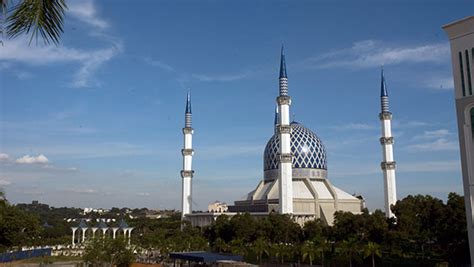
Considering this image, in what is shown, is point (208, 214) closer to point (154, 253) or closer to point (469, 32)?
point (154, 253)

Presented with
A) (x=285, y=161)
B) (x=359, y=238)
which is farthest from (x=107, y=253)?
(x=285, y=161)

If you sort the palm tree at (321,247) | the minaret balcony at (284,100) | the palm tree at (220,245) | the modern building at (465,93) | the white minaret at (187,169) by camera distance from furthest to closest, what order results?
the white minaret at (187,169) → the minaret balcony at (284,100) → the palm tree at (220,245) → the palm tree at (321,247) → the modern building at (465,93)

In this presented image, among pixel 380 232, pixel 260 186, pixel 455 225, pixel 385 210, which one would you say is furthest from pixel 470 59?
pixel 260 186

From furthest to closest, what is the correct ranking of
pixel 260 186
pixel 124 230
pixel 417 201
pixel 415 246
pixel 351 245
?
pixel 124 230 → pixel 260 186 → pixel 417 201 → pixel 415 246 → pixel 351 245

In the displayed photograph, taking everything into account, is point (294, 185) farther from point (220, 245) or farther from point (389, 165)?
point (220, 245)

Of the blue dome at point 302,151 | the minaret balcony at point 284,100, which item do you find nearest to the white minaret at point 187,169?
the blue dome at point 302,151

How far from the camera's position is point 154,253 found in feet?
185

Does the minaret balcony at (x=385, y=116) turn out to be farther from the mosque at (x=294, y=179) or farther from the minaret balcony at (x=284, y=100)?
the minaret balcony at (x=284, y=100)

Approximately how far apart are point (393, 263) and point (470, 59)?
44.8ft

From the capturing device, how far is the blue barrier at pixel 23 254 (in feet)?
142

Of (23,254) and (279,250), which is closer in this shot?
(279,250)

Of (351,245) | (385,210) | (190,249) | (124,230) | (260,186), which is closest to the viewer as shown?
(351,245)

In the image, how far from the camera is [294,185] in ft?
188

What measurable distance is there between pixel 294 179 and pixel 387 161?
12.3 m
